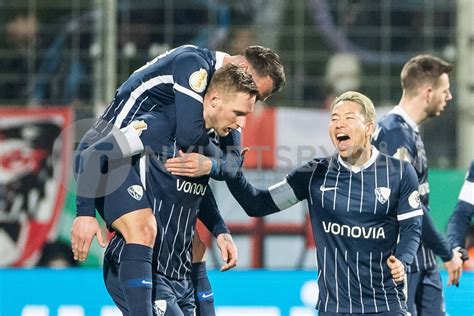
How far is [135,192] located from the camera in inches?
234

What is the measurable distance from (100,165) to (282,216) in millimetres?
5170

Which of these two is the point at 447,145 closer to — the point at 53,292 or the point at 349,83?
the point at 349,83

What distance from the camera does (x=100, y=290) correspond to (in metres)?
8.44

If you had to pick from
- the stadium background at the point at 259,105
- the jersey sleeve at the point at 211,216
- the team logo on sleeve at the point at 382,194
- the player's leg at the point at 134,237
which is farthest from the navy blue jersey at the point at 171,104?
Answer: the stadium background at the point at 259,105

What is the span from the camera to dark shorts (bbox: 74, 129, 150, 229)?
594 centimetres

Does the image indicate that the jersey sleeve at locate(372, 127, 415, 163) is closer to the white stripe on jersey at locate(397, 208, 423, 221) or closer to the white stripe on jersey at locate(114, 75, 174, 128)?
the white stripe on jersey at locate(397, 208, 423, 221)

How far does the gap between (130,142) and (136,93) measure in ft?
0.90

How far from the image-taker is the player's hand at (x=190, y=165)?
584 centimetres

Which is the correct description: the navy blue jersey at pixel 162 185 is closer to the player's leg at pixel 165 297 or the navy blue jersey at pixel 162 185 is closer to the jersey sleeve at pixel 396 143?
the player's leg at pixel 165 297

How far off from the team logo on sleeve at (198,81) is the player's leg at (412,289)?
6.56ft

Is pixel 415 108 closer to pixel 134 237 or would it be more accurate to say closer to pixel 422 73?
pixel 422 73

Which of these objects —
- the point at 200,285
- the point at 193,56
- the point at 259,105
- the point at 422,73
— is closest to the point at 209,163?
the point at 193,56

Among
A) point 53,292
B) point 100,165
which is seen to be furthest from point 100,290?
point 100,165

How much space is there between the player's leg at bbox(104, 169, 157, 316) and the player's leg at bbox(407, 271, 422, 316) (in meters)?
1.86
